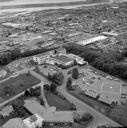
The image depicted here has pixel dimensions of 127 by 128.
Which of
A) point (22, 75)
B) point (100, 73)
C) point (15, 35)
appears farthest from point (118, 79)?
point (15, 35)

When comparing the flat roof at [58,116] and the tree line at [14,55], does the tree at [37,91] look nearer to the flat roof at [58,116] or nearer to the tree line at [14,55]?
the flat roof at [58,116]

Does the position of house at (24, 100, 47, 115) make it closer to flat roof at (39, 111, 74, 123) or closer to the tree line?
flat roof at (39, 111, 74, 123)

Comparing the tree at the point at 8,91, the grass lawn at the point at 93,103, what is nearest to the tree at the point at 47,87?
the grass lawn at the point at 93,103

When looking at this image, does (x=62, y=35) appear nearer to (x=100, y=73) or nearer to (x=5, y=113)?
(x=100, y=73)

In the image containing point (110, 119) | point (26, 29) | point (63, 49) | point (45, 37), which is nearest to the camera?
point (110, 119)

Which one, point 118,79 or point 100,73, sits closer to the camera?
point 118,79

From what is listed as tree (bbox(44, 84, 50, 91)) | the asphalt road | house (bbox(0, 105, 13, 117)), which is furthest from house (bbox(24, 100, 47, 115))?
tree (bbox(44, 84, 50, 91))
